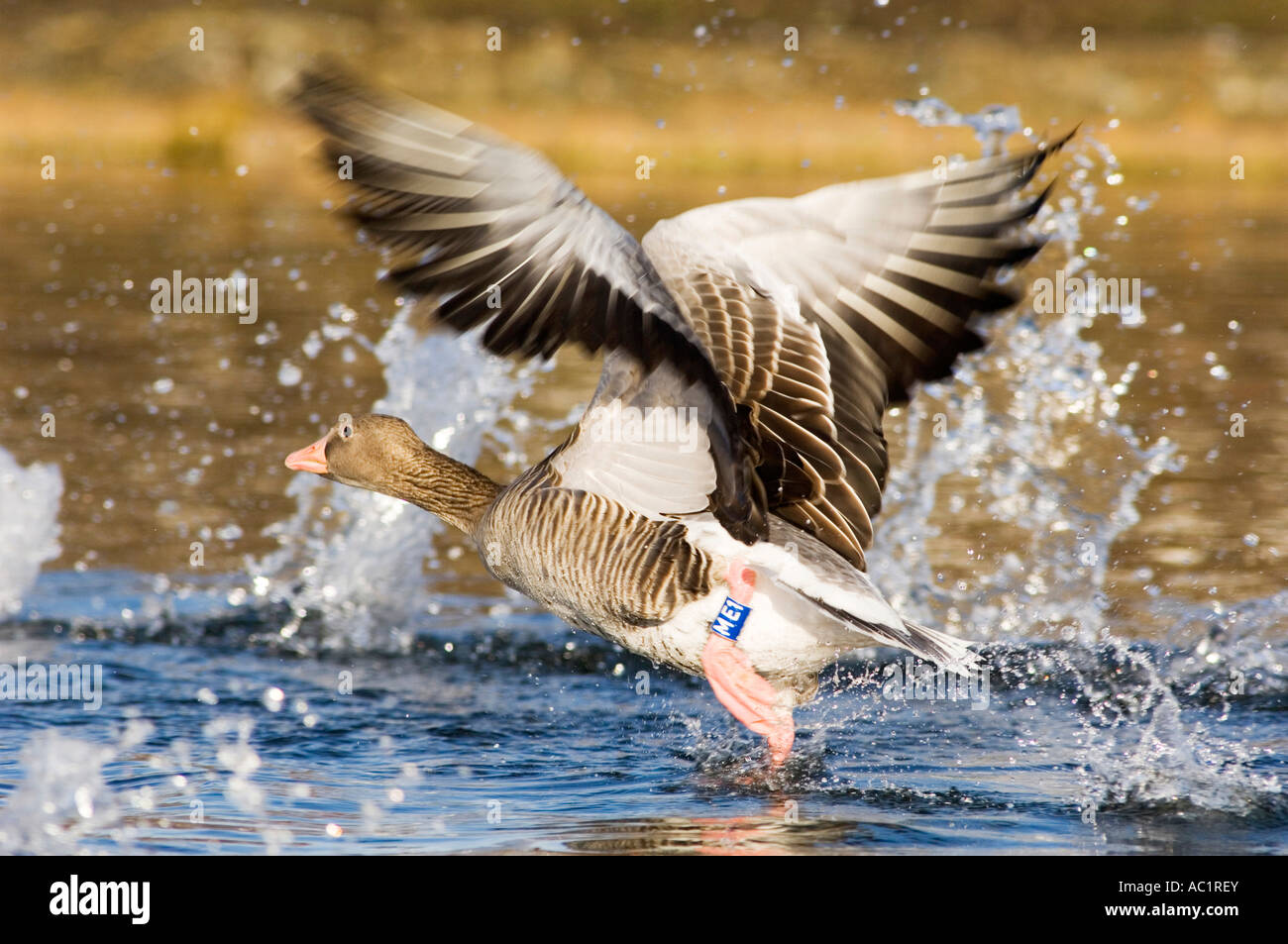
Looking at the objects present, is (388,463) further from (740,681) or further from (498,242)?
(498,242)

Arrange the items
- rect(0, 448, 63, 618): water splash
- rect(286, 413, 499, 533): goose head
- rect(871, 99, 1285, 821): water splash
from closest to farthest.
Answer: rect(871, 99, 1285, 821): water splash
rect(286, 413, 499, 533): goose head
rect(0, 448, 63, 618): water splash

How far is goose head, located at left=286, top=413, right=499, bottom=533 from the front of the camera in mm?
6227

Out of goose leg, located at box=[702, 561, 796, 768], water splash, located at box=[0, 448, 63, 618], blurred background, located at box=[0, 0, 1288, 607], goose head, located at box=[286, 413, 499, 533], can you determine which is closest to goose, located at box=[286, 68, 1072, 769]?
goose leg, located at box=[702, 561, 796, 768]

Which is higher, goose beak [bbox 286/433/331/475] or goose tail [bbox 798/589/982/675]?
goose beak [bbox 286/433/331/475]

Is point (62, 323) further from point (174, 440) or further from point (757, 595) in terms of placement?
point (757, 595)

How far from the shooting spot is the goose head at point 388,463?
6.23 metres

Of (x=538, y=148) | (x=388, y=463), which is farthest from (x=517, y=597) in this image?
(x=538, y=148)

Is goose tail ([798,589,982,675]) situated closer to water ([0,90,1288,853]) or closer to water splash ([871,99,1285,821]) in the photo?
water ([0,90,1288,853])

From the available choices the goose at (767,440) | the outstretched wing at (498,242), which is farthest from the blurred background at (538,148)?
the goose at (767,440)

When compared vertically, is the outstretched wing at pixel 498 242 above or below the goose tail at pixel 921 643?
above

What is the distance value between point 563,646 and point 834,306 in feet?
8.17

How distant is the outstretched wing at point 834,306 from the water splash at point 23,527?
397 centimetres

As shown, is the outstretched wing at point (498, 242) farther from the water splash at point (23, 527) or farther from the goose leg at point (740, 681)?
the water splash at point (23, 527)

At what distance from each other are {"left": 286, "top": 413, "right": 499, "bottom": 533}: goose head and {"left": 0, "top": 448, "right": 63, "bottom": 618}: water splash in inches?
88.2
